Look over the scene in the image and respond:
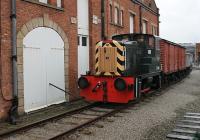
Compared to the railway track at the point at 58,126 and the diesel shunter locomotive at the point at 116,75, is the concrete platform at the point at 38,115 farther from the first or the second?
the diesel shunter locomotive at the point at 116,75

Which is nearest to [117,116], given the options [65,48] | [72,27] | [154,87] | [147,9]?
[65,48]

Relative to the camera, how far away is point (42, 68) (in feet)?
43.5

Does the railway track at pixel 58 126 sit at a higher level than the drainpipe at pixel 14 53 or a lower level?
lower

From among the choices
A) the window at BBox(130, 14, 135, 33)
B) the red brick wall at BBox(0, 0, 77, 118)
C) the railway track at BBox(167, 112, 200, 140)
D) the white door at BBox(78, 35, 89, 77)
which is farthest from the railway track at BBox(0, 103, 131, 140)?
the window at BBox(130, 14, 135, 33)

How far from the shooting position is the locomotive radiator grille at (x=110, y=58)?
14141 mm

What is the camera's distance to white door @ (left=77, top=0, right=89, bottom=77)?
16.6m

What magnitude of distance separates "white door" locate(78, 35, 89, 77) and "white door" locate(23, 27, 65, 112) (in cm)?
204

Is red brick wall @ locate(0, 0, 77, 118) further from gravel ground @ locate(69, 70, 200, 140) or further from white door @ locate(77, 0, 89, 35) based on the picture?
gravel ground @ locate(69, 70, 200, 140)

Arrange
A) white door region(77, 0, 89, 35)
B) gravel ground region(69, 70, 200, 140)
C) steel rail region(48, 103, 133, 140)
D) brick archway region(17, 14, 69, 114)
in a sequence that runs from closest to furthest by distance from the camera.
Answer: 1. steel rail region(48, 103, 133, 140)
2. gravel ground region(69, 70, 200, 140)
3. brick archway region(17, 14, 69, 114)
4. white door region(77, 0, 89, 35)

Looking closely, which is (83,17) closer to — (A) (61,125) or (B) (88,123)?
(B) (88,123)

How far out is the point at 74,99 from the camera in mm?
15711

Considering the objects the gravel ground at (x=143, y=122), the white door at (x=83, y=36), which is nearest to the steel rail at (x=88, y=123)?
the gravel ground at (x=143, y=122)

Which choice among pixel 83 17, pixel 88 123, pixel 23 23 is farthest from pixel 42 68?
pixel 83 17

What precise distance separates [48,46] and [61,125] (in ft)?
13.6
